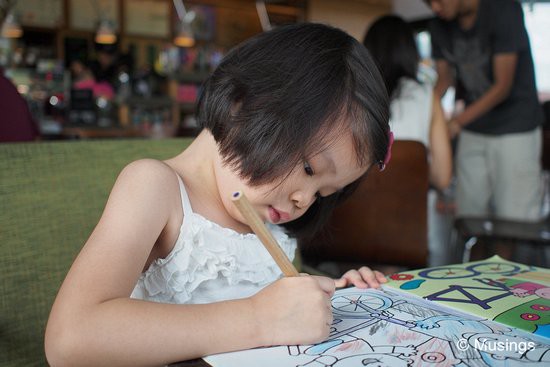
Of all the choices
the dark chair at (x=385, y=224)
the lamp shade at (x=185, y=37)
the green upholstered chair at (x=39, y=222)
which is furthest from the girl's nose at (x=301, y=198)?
the lamp shade at (x=185, y=37)

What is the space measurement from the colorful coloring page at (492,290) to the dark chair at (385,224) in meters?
0.82

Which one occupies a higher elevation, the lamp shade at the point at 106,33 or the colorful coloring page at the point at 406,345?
the lamp shade at the point at 106,33

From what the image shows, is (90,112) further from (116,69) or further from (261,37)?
(261,37)

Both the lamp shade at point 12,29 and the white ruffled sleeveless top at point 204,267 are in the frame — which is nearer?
the white ruffled sleeveless top at point 204,267

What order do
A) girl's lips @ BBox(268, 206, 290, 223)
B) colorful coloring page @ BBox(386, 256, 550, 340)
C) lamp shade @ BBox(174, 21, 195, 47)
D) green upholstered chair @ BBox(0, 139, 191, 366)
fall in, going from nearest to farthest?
colorful coloring page @ BBox(386, 256, 550, 340), girl's lips @ BBox(268, 206, 290, 223), green upholstered chair @ BBox(0, 139, 191, 366), lamp shade @ BBox(174, 21, 195, 47)

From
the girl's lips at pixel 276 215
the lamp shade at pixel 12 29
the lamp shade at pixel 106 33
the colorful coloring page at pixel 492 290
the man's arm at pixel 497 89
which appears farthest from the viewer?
the lamp shade at pixel 106 33

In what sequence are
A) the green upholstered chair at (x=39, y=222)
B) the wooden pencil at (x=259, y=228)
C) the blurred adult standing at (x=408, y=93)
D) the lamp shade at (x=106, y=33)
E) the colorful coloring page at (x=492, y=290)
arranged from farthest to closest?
the lamp shade at (x=106, y=33) < the blurred adult standing at (x=408, y=93) < the green upholstered chair at (x=39, y=222) < the colorful coloring page at (x=492, y=290) < the wooden pencil at (x=259, y=228)

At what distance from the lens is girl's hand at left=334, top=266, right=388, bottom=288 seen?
2.48ft

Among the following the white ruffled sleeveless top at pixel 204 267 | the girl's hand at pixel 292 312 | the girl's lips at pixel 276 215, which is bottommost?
the white ruffled sleeveless top at pixel 204 267

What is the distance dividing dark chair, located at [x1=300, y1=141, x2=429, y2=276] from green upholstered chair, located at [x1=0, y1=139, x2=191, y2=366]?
2.64 ft

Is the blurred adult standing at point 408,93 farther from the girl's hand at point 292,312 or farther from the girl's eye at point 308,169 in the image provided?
the girl's hand at point 292,312

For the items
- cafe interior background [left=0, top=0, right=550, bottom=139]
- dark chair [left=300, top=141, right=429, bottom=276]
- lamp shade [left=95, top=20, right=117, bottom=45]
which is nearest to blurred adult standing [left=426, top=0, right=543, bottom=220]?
dark chair [left=300, top=141, right=429, bottom=276]

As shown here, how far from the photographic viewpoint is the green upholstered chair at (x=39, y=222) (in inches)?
34.9

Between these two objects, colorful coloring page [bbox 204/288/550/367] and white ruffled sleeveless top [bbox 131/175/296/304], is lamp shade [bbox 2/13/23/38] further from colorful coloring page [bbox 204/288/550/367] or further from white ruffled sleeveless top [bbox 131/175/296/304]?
colorful coloring page [bbox 204/288/550/367]
